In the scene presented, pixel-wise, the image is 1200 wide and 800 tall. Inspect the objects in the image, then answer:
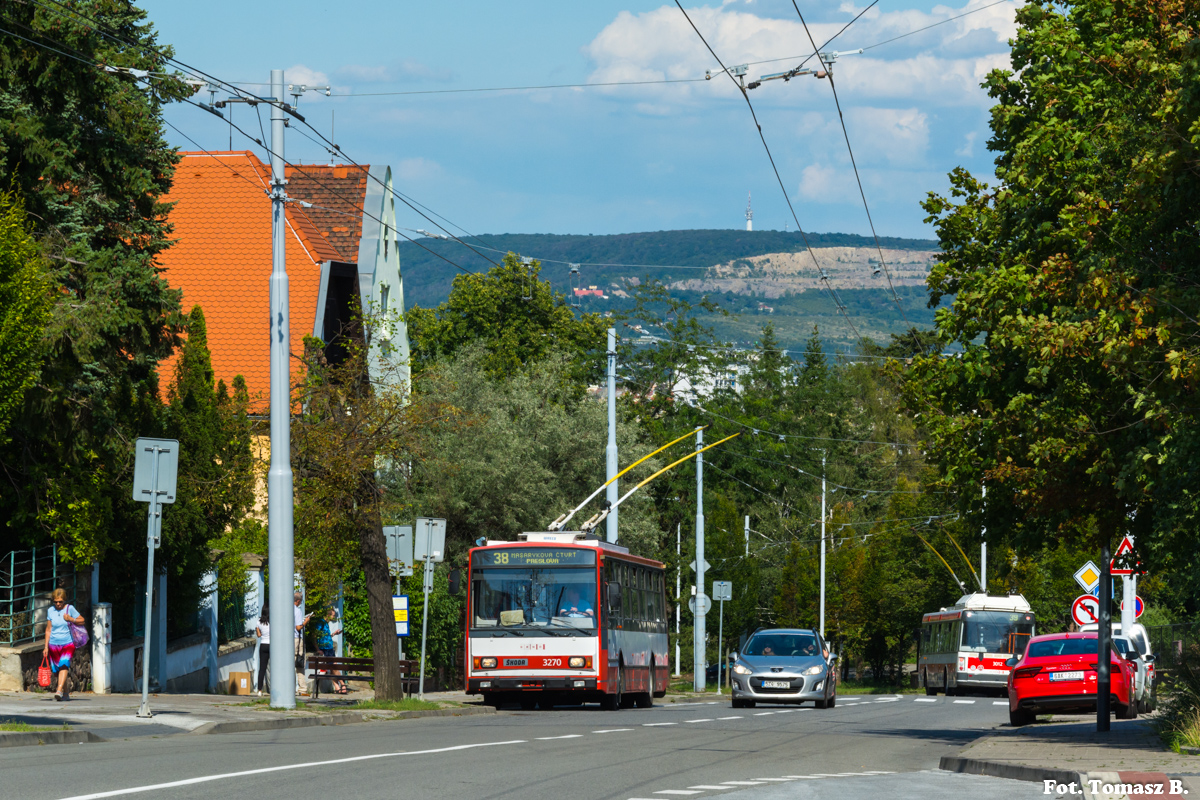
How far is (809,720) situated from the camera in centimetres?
2541

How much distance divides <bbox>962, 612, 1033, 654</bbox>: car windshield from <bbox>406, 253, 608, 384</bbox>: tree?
70.6 feet

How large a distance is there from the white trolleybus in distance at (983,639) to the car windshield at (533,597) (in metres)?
26.4

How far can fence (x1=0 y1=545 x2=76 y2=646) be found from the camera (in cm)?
2367

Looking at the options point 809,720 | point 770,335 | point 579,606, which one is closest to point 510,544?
point 579,606

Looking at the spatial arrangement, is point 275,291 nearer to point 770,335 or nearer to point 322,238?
point 322,238

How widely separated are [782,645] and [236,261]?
20149 mm

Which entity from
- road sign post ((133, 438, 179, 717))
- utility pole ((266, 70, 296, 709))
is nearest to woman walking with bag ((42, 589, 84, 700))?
utility pole ((266, 70, 296, 709))

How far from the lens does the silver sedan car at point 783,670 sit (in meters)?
30.7

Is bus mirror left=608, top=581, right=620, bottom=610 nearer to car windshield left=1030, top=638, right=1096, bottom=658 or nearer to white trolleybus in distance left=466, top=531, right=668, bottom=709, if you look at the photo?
white trolleybus in distance left=466, top=531, right=668, bottom=709

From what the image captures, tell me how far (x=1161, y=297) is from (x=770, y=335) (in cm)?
7971

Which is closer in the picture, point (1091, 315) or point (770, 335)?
point (1091, 315)

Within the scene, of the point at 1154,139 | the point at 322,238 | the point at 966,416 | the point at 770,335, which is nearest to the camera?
the point at 1154,139

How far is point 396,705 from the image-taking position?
965 inches

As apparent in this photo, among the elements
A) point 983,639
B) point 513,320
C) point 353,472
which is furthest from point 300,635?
point 513,320
